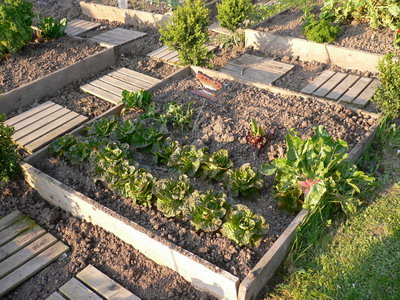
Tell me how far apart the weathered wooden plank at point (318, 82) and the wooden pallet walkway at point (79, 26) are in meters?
4.35

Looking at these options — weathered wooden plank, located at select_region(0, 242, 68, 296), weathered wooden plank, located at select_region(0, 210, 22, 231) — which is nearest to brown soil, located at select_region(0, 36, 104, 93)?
weathered wooden plank, located at select_region(0, 210, 22, 231)

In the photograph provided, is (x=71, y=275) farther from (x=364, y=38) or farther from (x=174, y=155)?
(x=364, y=38)

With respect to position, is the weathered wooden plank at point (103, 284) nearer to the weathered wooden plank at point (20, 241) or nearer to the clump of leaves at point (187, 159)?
the weathered wooden plank at point (20, 241)

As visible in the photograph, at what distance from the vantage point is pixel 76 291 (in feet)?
9.45

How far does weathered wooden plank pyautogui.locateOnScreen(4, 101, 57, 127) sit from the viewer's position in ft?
15.1

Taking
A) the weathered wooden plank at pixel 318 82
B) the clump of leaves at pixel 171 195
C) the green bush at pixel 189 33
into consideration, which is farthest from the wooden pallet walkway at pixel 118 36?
the clump of leaves at pixel 171 195

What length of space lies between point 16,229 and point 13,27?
336 cm

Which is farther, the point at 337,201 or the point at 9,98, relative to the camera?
the point at 9,98

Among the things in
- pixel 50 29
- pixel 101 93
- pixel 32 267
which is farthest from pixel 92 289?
pixel 50 29

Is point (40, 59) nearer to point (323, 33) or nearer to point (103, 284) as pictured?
point (103, 284)

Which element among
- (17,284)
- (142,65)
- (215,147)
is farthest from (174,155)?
(142,65)

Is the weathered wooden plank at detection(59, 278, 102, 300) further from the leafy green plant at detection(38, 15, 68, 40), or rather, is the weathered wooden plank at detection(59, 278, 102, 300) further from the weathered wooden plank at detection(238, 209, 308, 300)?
the leafy green plant at detection(38, 15, 68, 40)

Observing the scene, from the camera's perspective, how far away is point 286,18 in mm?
6707

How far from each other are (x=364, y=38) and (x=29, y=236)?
5183 millimetres
